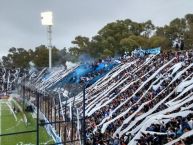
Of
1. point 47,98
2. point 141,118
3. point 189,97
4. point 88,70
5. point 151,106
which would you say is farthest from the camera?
point 88,70

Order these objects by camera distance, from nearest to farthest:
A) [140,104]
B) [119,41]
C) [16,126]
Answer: [140,104]
[16,126]
[119,41]

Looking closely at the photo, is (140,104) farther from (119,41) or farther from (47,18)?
(119,41)

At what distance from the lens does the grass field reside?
96.0 feet

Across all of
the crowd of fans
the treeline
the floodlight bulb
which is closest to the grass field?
the crowd of fans

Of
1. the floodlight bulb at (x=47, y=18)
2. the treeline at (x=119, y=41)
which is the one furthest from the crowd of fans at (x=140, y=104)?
the floodlight bulb at (x=47, y=18)

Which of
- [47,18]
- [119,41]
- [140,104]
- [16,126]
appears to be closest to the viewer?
[140,104]

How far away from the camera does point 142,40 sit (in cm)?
6097

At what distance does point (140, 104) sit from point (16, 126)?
1546cm

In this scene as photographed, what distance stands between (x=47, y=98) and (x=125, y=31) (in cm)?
4302

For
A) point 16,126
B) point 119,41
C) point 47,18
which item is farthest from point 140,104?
point 119,41

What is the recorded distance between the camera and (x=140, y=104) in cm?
2219

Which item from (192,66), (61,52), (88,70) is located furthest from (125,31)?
(192,66)

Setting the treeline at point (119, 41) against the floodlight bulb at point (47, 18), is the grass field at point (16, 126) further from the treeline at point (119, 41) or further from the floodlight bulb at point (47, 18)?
the treeline at point (119, 41)

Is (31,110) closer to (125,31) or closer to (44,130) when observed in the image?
(44,130)
